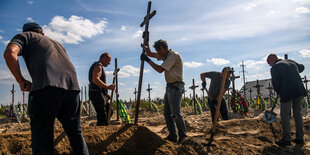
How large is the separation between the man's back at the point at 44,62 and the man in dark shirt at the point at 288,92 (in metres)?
3.63

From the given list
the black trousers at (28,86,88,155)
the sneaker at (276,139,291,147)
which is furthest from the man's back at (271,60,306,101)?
the black trousers at (28,86,88,155)

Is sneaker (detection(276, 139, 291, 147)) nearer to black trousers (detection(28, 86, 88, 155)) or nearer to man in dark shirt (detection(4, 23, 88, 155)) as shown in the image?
man in dark shirt (detection(4, 23, 88, 155))

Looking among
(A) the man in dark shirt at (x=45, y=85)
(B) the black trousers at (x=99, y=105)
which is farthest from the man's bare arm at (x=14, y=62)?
(B) the black trousers at (x=99, y=105)

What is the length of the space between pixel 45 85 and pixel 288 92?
3960 mm

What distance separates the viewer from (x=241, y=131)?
14.8ft

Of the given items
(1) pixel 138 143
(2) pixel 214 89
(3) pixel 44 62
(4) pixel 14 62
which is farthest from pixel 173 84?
(2) pixel 214 89

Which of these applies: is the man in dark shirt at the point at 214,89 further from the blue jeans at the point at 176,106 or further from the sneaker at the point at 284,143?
the blue jeans at the point at 176,106

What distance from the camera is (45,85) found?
1931 millimetres

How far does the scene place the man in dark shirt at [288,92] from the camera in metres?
3.93

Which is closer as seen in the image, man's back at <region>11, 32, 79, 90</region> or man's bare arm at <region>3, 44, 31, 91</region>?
man's bare arm at <region>3, 44, 31, 91</region>

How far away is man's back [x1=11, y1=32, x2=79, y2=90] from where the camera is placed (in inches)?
77.3

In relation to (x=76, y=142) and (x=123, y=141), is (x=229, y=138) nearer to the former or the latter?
(x=123, y=141)

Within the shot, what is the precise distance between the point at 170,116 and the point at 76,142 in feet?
5.75

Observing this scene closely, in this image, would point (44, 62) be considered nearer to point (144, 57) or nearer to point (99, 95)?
point (144, 57)
